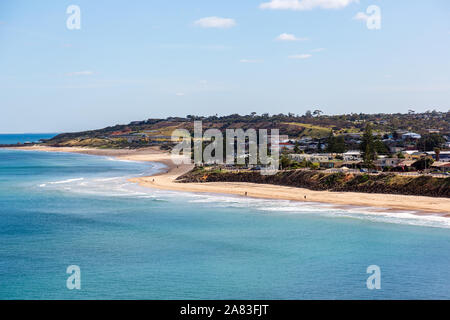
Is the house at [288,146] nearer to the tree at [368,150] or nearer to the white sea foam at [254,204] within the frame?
the tree at [368,150]

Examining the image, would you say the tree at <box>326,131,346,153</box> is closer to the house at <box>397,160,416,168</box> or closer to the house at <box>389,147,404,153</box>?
the house at <box>389,147,404,153</box>

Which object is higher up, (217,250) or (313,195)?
(313,195)

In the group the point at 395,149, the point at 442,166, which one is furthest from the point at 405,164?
the point at 395,149

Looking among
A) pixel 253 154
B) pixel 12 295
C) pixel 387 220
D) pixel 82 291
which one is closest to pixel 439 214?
pixel 387 220

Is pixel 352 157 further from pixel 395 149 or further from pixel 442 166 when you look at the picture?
pixel 442 166

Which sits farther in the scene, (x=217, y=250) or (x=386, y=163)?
(x=386, y=163)

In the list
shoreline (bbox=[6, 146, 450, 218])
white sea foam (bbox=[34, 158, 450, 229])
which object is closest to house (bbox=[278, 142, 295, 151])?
shoreline (bbox=[6, 146, 450, 218])

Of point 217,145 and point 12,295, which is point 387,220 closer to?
point 12,295

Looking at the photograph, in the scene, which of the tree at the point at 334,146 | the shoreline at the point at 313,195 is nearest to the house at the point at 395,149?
the tree at the point at 334,146
